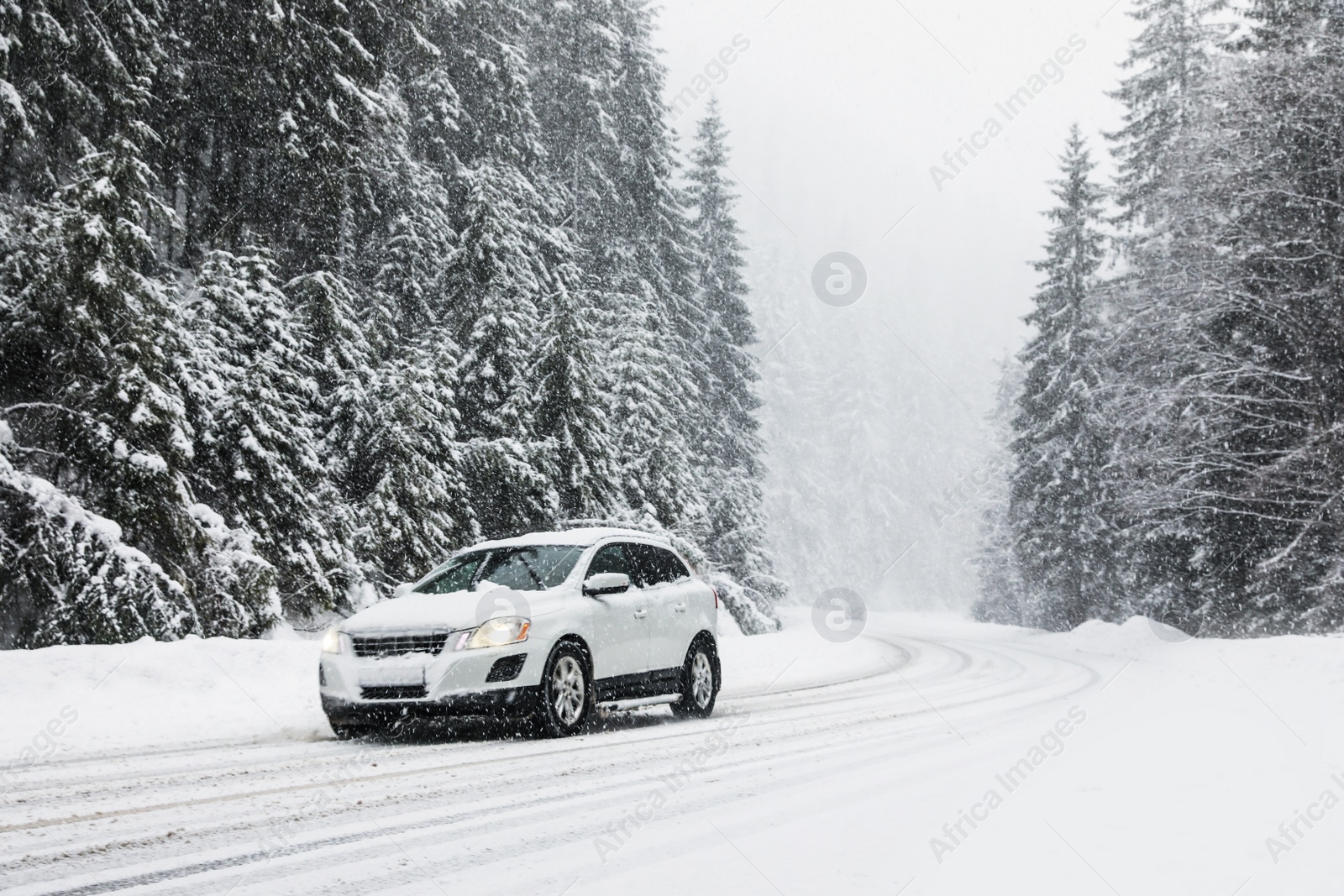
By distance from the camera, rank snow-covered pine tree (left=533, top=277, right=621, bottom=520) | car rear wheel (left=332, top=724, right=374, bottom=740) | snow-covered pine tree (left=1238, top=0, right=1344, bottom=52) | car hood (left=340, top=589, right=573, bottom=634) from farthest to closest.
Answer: snow-covered pine tree (left=1238, top=0, right=1344, bottom=52)
snow-covered pine tree (left=533, top=277, right=621, bottom=520)
car rear wheel (left=332, top=724, right=374, bottom=740)
car hood (left=340, top=589, right=573, bottom=634)

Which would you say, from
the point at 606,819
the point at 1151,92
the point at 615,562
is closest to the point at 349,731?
the point at 615,562

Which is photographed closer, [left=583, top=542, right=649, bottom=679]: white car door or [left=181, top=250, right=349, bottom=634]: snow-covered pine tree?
[left=583, top=542, right=649, bottom=679]: white car door

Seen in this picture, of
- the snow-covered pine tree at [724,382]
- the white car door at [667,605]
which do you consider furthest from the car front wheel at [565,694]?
the snow-covered pine tree at [724,382]

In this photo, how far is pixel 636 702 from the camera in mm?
10203

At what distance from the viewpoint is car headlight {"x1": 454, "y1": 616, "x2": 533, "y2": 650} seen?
854 centimetres

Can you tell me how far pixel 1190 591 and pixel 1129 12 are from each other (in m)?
21.8

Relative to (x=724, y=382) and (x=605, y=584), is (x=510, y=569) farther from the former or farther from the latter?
(x=724, y=382)

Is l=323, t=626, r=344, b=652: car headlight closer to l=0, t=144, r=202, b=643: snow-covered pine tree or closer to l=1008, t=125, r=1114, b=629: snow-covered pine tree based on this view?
l=0, t=144, r=202, b=643: snow-covered pine tree

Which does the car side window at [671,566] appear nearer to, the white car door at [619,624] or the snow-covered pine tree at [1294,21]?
the white car door at [619,624]

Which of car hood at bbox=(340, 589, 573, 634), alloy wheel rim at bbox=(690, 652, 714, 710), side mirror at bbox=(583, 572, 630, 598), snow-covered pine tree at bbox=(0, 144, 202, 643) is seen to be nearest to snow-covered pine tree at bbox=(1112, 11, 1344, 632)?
alloy wheel rim at bbox=(690, 652, 714, 710)

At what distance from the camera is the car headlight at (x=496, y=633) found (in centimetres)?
854

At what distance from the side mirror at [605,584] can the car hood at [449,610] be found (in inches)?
9.2

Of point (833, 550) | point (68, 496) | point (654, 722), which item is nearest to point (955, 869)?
point (654, 722)

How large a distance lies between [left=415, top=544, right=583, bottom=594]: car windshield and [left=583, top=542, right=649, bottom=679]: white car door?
297 mm
